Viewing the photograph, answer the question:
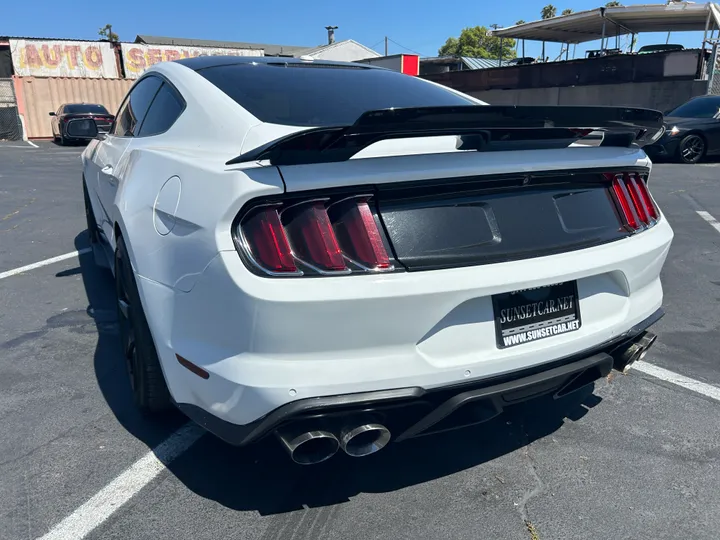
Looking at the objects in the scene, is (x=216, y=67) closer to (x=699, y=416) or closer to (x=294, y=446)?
(x=294, y=446)

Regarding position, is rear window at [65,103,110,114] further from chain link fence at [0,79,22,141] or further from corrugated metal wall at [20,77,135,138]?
corrugated metal wall at [20,77,135,138]

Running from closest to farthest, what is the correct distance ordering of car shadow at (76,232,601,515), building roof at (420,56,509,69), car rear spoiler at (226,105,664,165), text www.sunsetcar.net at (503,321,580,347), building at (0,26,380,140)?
1. car rear spoiler at (226,105,664,165)
2. text www.sunsetcar.net at (503,321,580,347)
3. car shadow at (76,232,601,515)
4. building at (0,26,380,140)
5. building roof at (420,56,509,69)

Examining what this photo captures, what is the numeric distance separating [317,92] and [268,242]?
1.24 metres

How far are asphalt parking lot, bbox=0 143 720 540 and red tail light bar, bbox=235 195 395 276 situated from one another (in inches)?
38.1

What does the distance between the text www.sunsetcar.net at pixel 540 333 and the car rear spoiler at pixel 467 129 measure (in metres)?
0.68

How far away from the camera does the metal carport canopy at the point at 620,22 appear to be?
1934cm

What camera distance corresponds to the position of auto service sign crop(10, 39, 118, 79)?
27.5 m

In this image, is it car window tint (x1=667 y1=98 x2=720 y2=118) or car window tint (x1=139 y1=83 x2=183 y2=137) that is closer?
car window tint (x1=139 y1=83 x2=183 y2=137)

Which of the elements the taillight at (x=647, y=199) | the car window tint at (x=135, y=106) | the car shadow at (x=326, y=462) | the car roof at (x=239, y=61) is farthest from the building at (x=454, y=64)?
the car shadow at (x=326, y=462)

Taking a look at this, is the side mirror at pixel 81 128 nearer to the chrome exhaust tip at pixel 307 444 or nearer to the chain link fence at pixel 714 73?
the chrome exhaust tip at pixel 307 444

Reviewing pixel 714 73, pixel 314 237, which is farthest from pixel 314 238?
pixel 714 73

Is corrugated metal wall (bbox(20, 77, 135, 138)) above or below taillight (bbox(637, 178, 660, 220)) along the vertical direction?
above

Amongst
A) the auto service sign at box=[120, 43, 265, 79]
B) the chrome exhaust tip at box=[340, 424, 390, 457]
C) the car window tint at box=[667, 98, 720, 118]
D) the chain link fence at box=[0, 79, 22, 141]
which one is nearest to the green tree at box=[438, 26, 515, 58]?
the auto service sign at box=[120, 43, 265, 79]

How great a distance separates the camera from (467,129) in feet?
6.67
